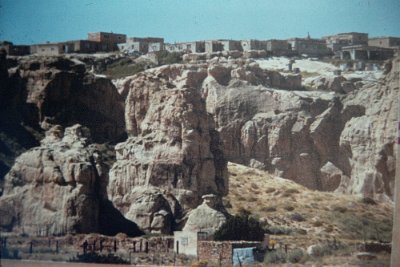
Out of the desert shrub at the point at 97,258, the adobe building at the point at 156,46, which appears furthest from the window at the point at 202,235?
the adobe building at the point at 156,46

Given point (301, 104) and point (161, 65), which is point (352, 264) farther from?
point (161, 65)

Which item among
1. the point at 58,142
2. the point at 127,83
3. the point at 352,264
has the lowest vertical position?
the point at 352,264

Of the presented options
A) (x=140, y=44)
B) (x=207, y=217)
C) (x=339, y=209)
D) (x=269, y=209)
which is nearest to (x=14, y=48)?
(x=140, y=44)

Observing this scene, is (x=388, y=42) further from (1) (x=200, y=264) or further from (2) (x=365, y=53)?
(1) (x=200, y=264)

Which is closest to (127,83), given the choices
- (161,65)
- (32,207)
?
(161,65)

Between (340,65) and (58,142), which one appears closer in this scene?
(340,65)

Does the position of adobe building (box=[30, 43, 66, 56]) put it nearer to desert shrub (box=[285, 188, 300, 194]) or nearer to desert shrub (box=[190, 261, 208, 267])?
desert shrub (box=[190, 261, 208, 267])
